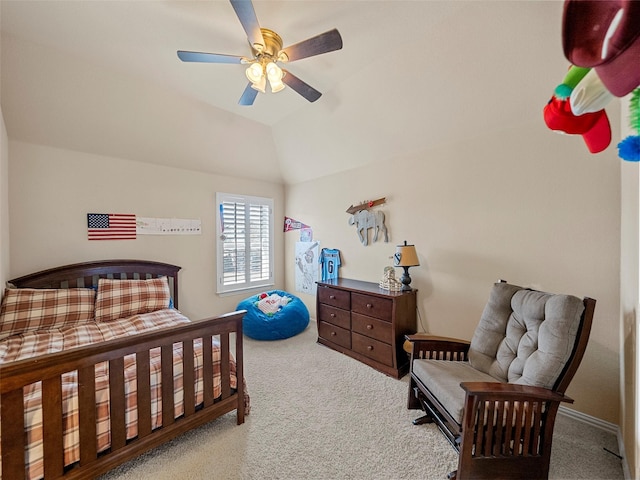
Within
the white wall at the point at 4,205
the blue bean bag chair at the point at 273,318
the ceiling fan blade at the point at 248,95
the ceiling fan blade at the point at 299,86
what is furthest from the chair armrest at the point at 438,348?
the white wall at the point at 4,205

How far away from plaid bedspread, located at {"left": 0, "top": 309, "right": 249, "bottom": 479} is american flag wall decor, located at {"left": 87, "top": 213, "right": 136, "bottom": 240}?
1024mm

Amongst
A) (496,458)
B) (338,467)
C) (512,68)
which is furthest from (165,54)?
(496,458)

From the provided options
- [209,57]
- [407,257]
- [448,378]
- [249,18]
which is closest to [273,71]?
[249,18]

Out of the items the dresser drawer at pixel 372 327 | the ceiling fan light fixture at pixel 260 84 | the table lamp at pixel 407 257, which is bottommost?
the dresser drawer at pixel 372 327

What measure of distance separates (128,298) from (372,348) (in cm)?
262

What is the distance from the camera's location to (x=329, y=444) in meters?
1.74

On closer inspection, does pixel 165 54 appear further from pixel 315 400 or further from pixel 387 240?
pixel 315 400

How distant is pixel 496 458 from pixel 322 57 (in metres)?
2.98

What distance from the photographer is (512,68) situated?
1.96 m

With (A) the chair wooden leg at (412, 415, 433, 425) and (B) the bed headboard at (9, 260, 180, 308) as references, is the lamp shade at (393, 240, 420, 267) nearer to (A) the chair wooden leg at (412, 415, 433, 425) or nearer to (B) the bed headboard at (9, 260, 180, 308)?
(A) the chair wooden leg at (412, 415, 433, 425)

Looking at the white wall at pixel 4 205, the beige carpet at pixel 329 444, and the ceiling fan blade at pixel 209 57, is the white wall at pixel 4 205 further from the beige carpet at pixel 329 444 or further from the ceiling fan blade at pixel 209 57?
the beige carpet at pixel 329 444

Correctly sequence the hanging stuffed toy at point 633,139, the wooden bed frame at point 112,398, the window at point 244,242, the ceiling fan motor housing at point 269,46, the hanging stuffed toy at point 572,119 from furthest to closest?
the window at point 244,242 < the ceiling fan motor housing at point 269,46 < the wooden bed frame at point 112,398 < the hanging stuffed toy at point 572,119 < the hanging stuffed toy at point 633,139

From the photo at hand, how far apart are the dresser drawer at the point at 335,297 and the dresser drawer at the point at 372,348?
0.34 metres

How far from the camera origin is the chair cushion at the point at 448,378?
58.7 inches
